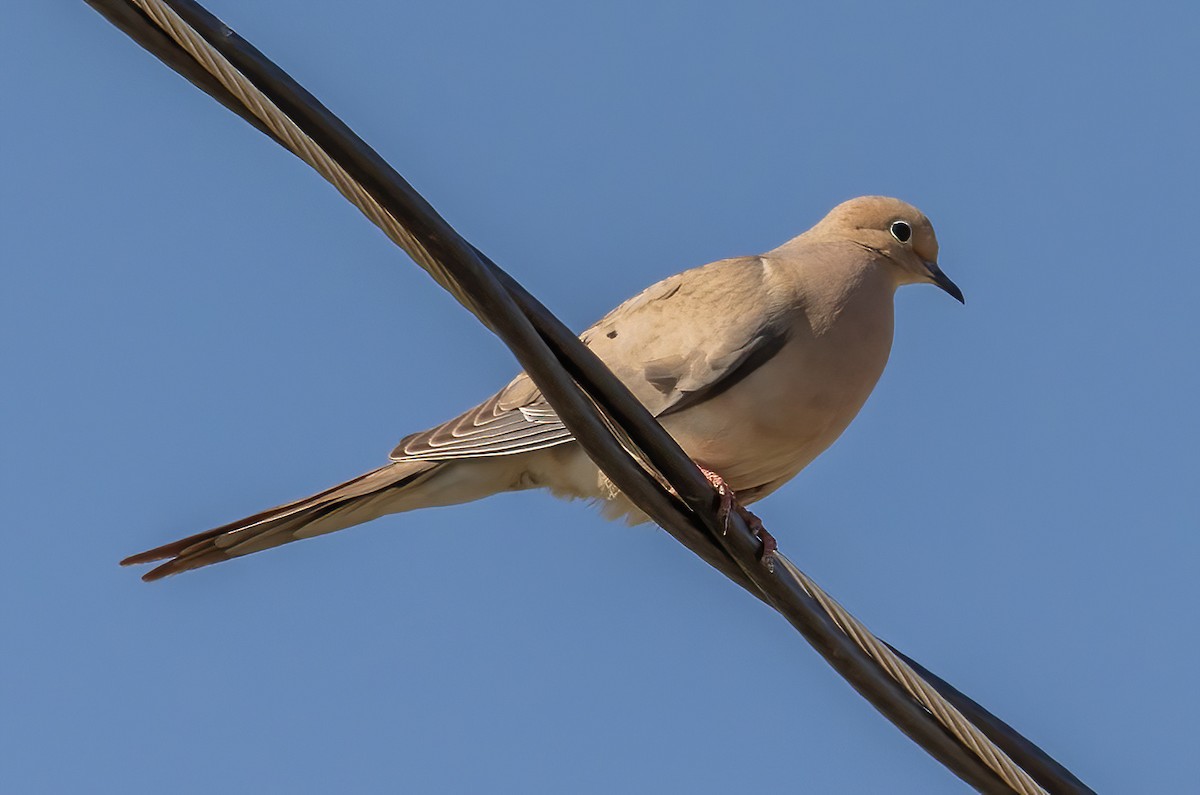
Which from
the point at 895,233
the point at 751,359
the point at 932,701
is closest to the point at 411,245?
the point at 932,701

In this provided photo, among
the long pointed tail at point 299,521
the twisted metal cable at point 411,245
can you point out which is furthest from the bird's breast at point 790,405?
the twisted metal cable at point 411,245

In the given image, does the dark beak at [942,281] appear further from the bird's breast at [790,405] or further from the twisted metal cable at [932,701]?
the twisted metal cable at [932,701]

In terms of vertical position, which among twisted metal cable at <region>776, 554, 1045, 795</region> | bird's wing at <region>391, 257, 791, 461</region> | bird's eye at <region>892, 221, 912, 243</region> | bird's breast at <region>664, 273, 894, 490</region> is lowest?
twisted metal cable at <region>776, 554, 1045, 795</region>

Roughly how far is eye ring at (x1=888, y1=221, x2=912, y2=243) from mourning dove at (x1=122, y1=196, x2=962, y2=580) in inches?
16.2

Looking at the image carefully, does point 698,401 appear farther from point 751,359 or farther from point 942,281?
point 942,281

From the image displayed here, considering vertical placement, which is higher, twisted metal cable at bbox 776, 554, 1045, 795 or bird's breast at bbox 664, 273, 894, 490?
bird's breast at bbox 664, 273, 894, 490

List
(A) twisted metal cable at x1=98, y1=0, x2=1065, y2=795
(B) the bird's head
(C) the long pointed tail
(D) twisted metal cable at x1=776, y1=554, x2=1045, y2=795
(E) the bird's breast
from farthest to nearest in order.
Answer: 1. (B) the bird's head
2. (E) the bird's breast
3. (C) the long pointed tail
4. (D) twisted metal cable at x1=776, y1=554, x2=1045, y2=795
5. (A) twisted metal cable at x1=98, y1=0, x2=1065, y2=795

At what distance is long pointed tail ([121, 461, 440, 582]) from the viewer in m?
4.41

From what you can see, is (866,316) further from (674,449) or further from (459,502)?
(674,449)

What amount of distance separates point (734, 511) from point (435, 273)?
3.17ft

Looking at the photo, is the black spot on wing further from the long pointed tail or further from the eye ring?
the eye ring

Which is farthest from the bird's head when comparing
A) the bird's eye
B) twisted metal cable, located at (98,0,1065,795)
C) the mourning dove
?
twisted metal cable, located at (98,0,1065,795)

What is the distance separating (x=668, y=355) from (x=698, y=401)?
17 cm

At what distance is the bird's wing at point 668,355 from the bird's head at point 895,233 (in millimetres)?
664
